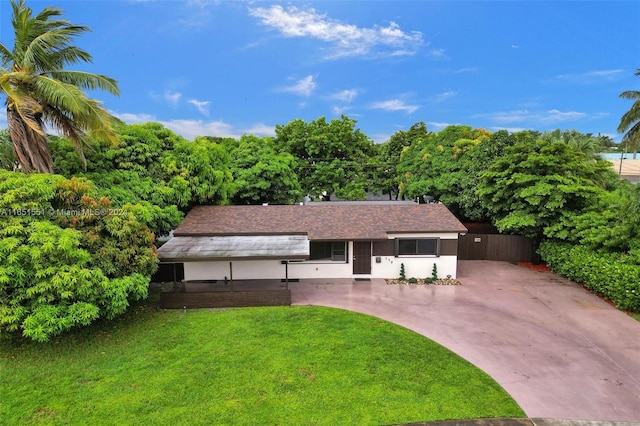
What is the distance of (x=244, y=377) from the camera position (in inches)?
317

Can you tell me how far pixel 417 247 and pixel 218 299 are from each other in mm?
9399

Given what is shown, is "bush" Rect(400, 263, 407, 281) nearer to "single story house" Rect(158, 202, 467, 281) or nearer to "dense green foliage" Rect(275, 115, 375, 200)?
"single story house" Rect(158, 202, 467, 281)

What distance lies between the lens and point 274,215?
17391mm

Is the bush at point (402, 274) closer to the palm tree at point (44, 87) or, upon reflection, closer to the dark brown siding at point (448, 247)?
the dark brown siding at point (448, 247)

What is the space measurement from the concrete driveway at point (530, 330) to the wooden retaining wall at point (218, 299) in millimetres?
1299

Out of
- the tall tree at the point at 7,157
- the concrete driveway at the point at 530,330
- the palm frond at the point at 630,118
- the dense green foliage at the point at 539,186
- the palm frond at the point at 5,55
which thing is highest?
the palm frond at the point at 5,55

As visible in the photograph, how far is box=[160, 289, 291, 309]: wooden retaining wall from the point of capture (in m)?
12.6

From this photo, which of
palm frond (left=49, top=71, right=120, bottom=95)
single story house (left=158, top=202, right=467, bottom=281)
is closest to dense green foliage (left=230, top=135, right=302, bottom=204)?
single story house (left=158, top=202, right=467, bottom=281)

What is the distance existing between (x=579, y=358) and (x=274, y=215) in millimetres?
13322

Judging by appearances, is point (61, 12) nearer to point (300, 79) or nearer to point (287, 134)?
point (300, 79)

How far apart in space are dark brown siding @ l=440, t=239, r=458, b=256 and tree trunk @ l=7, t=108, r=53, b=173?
16371mm

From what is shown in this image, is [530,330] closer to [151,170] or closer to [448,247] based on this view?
[448,247]

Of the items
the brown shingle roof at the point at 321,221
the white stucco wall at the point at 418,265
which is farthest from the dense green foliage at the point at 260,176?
the white stucco wall at the point at 418,265

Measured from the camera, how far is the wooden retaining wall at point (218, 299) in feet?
41.4
